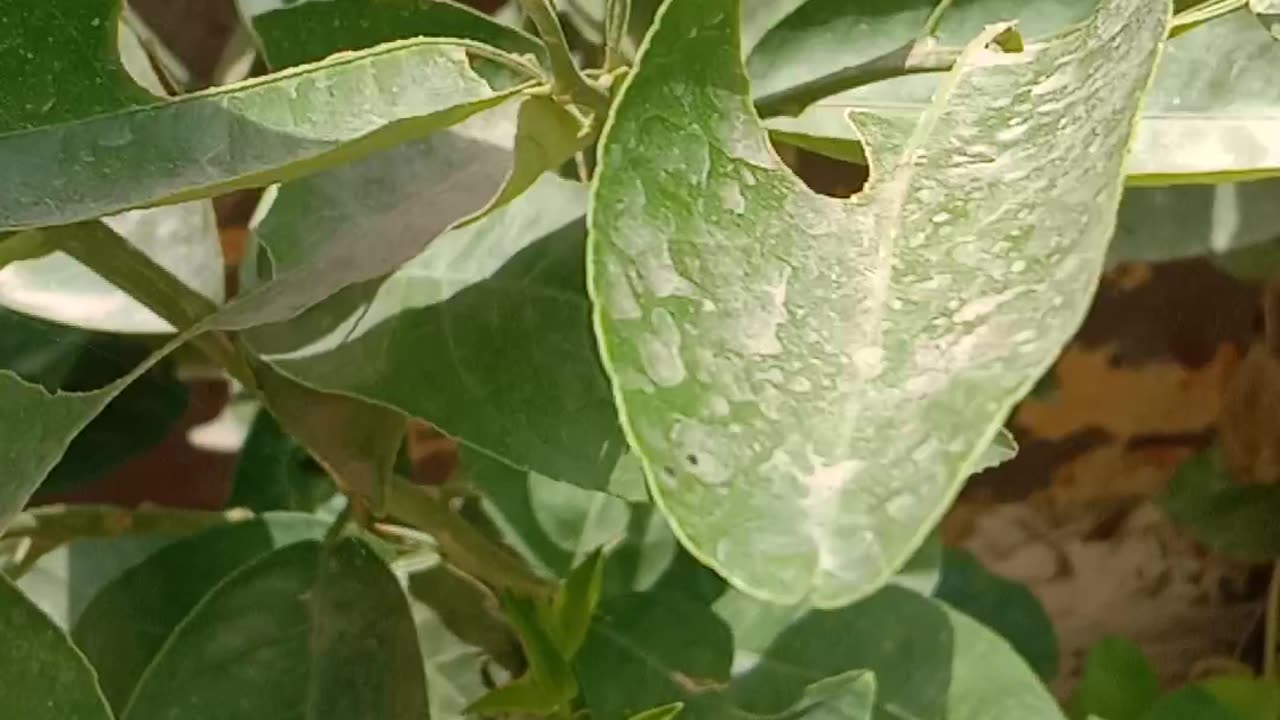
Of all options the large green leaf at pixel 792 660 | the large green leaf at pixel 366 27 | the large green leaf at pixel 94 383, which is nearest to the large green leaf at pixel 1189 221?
the large green leaf at pixel 792 660

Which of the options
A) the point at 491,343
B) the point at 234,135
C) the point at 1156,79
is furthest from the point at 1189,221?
the point at 234,135

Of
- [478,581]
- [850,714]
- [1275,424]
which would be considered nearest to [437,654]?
[478,581]

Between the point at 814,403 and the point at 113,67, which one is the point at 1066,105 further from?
the point at 113,67

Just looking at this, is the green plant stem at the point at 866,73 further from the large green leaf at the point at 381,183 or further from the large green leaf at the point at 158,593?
the large green leaf at the point at 158,593

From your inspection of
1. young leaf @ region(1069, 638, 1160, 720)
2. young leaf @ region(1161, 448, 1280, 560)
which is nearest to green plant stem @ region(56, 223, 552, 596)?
young leaf @ region(1069, 638, 1160, 720)

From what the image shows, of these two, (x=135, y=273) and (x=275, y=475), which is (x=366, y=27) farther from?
(x=275, y=475)

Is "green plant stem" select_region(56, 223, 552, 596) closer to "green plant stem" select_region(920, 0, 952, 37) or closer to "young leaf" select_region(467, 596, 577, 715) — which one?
"young leaf" select_region(467, 596, 577, 715)
